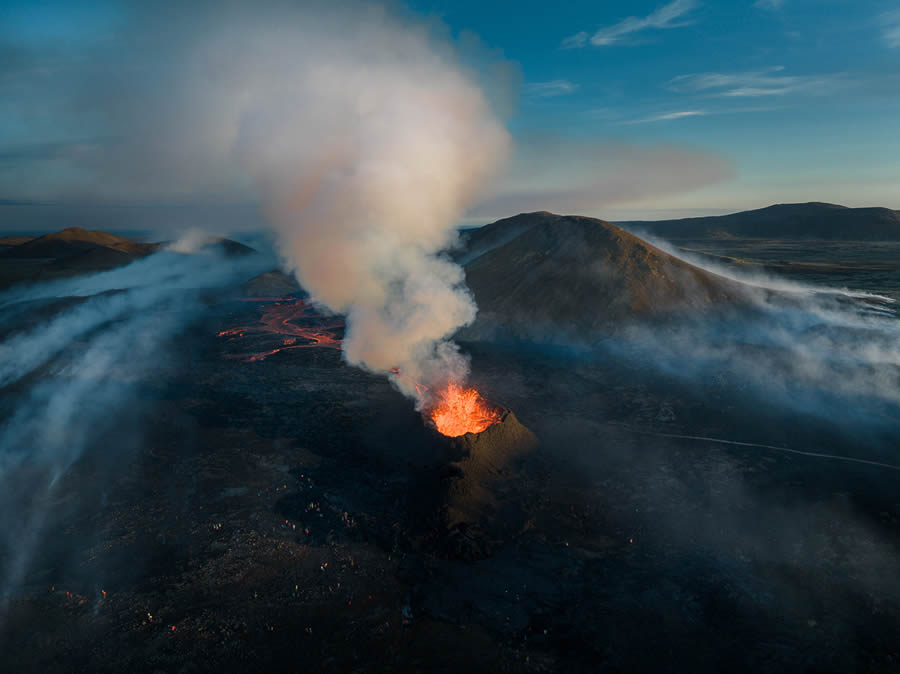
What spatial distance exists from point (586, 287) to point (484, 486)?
35.1 meters

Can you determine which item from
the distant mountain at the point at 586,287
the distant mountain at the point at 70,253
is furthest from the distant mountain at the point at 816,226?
the distant mountain at the point at 70,253

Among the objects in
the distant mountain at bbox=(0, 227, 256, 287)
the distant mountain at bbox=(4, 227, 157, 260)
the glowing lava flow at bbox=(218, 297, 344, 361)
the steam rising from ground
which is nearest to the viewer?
the steam rising from ground

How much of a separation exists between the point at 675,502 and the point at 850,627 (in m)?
6.68

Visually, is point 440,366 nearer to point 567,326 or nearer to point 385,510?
point 385,510

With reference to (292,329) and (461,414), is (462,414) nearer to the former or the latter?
(461,414)

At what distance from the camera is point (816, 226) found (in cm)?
17100

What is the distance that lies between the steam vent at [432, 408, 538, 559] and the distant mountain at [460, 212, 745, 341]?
2484 cm

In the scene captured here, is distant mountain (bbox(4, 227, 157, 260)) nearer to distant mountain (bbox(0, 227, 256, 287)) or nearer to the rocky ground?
distant mountain (bbox(0, 227, 256, 287))

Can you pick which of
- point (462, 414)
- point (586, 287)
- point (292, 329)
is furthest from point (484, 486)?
point (292, 329)

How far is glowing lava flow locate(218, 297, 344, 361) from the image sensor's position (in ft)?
151

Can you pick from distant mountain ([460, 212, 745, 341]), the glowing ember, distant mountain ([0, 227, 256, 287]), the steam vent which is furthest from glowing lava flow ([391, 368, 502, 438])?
distant mountain ([0, 227, 256, 287])

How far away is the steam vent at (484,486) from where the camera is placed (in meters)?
17.7

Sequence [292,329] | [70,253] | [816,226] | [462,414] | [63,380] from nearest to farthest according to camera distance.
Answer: [462,414] < [63,380] < [292,329] < [70,253] < [816,226]

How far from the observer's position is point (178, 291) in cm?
7944
